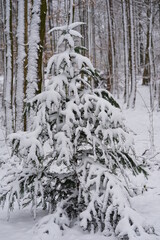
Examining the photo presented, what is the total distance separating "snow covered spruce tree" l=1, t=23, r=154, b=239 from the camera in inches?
152

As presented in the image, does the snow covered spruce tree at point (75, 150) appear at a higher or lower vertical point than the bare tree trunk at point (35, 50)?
lower

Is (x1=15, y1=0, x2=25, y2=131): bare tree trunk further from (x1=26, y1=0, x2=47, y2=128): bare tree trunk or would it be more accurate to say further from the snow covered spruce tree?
the snow covered spruce tree

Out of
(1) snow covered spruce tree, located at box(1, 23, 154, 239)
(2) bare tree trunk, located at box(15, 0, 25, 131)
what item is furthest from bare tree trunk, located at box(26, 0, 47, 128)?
(2) bare tree trunk, located at box(15, 0, 25, 131)

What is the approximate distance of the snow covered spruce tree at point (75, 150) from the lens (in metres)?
3.87

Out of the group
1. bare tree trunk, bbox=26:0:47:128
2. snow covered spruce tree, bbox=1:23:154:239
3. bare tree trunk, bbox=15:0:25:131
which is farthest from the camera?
bare tree trunk, bbox=15:0:25:131

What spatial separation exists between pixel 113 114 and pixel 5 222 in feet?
7.87

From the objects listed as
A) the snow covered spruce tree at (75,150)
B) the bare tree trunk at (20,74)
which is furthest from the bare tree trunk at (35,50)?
the bare tree trunk at (20,74)

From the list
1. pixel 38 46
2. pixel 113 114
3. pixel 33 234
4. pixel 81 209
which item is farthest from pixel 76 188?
pixel 38 46

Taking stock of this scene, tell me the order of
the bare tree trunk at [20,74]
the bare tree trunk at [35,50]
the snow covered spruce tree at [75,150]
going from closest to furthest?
1. the snow covered spruce tree at [75,150]
2. the bare tree trunk at [35,50]
3. the bare tree trunk at [20,74]

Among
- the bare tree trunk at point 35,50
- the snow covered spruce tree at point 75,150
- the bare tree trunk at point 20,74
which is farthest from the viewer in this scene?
the bare tree trunk at point 20,74

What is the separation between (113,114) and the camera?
4.06m

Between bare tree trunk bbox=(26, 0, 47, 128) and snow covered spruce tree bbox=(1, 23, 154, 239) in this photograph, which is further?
bare tree trunk bbox=(26, 0, 47, 128)

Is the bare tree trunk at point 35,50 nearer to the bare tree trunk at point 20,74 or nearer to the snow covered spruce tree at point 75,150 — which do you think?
the snow covered spruce tree at point 75,150

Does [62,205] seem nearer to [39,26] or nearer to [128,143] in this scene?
[128,143]
